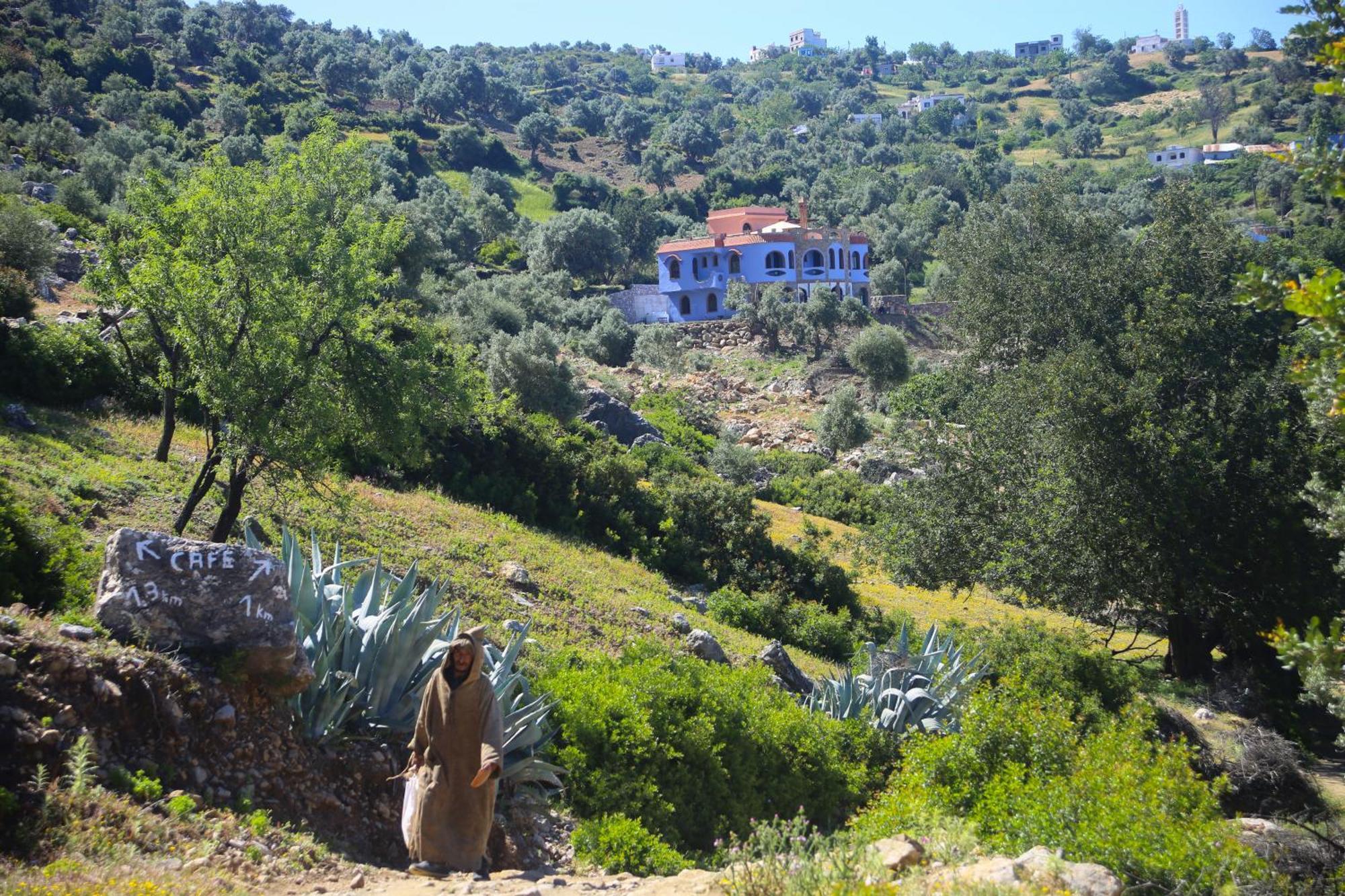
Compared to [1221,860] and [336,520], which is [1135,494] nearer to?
[1221,860]

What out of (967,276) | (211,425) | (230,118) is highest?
(230,118)

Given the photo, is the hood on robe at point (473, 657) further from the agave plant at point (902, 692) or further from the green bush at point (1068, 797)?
the agave plant at point (902, 692)

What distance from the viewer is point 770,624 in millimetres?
18469

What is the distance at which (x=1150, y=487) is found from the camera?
1488 cm

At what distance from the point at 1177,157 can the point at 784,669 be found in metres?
115

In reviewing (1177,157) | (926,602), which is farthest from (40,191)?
(1177,157)

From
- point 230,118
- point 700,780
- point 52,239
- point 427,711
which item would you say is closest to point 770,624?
point 700,780

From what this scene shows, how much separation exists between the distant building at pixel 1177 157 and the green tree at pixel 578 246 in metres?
66.0

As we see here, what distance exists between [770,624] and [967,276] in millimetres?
15784

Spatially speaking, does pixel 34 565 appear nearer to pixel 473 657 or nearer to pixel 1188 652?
pixel 473 657

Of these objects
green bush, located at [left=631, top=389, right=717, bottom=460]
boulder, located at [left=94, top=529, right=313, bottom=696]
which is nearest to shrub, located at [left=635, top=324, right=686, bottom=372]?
green bush, located at [left=631, top=389, right=717, bottom=460]

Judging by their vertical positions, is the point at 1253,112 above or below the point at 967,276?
above

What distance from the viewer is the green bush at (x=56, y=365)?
1723 cm

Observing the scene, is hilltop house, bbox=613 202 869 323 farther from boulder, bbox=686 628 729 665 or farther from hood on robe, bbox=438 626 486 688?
hood on robe, bbox=438 626 486 688
